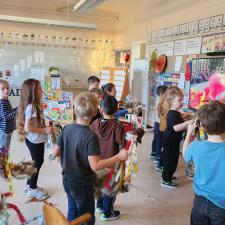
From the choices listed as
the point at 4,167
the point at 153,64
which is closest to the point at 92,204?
the point at 4,167

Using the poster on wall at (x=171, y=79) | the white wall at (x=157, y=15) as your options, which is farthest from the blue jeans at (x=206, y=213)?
the poster on wall at (x=171, y=79)

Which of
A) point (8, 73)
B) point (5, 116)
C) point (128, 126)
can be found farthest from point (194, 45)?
point (8, 73)

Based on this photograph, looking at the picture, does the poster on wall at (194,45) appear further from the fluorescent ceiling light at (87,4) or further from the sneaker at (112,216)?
the sneaker at (112,216)

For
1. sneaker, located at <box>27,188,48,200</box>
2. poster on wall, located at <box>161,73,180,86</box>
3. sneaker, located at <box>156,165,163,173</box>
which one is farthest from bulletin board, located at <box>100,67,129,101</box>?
sneaker, located at <box>27,188,48,200</box>

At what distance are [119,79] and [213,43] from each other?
2.55 meters

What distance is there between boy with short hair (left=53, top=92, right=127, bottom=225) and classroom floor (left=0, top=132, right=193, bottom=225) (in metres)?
0.82

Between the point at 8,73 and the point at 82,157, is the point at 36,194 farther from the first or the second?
the point at 8,73

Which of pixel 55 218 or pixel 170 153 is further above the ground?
pixel 55 218

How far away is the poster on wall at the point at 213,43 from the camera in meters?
3.93

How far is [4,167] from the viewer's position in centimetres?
165

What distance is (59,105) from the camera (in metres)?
6.06

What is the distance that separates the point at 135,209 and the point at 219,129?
1.56 meters

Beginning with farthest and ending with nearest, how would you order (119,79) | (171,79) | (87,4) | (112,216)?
(119,79) < (87,4) < (171,79) < (112,216)

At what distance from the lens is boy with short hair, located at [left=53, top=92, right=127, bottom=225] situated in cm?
163
